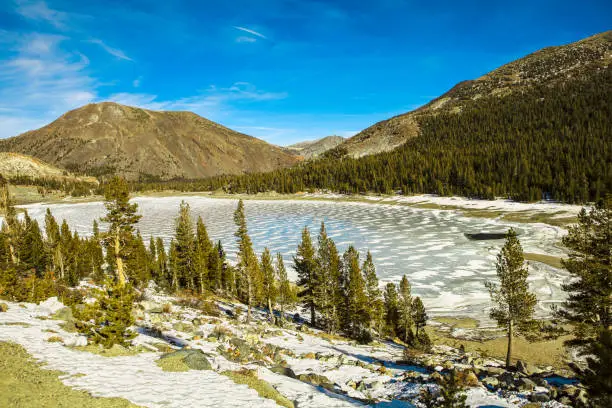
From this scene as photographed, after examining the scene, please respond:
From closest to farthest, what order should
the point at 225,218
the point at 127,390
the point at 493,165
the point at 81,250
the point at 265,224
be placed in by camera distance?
the point at 127,390
the point at 81,250
the point at 265,224
the point at 225,218
the point at 493,165

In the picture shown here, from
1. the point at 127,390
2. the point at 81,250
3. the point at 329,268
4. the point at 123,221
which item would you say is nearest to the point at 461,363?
the point at 329,268

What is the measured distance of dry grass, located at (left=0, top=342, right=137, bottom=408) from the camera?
10602 millimetres

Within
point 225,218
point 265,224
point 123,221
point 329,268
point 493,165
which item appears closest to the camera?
point 123,221

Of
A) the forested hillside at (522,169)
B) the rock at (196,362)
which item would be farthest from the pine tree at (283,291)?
the forested hillside at (522,169)

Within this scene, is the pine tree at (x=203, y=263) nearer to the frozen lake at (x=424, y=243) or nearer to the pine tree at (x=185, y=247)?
the pine tree at (x=185, y=247)

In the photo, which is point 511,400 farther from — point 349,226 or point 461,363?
point 349,226

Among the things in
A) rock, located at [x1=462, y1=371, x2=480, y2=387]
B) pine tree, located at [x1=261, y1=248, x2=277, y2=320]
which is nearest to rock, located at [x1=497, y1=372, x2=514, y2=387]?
rock, located at [x1=462, y1=371, x2=480, y2=387]

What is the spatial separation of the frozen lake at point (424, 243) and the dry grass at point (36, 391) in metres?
39.0

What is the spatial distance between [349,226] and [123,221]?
72.3 metres

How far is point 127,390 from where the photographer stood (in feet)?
41.1

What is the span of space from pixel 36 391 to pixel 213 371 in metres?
6.55

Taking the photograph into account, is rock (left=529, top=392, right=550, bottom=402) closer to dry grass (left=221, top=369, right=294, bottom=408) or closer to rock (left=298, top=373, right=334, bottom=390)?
rock (left=298, top=373, right=334, bottom=390)

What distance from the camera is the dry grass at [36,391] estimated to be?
10.6 meters

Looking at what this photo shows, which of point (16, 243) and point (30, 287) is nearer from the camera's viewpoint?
point (30, 287)
